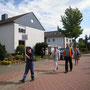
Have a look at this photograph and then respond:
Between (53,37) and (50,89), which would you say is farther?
(53,37)

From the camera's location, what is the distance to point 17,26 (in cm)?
2067

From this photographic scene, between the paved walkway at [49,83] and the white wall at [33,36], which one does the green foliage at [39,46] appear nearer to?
the white wall at [33,36]

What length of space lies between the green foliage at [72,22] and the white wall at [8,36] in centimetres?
1219

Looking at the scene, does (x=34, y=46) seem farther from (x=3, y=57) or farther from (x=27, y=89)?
(x=27, y=89)

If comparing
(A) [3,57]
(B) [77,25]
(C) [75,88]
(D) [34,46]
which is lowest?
(C) [75,88]

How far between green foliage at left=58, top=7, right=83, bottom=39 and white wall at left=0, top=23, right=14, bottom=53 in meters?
12.2

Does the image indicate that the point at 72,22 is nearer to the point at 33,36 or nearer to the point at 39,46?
the point at 33,36

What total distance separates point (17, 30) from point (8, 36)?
178 cm

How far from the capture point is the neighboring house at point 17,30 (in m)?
20.1

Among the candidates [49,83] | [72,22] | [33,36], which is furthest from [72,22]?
[49,83]

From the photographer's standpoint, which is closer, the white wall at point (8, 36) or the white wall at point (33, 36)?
the white wall at point (8, 36)

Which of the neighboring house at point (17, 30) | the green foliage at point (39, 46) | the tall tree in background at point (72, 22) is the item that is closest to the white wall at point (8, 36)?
the neighboring house at point (17, 30)

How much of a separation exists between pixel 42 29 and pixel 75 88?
76.7 ft

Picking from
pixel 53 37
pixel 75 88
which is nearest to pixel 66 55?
pixel 75 88
